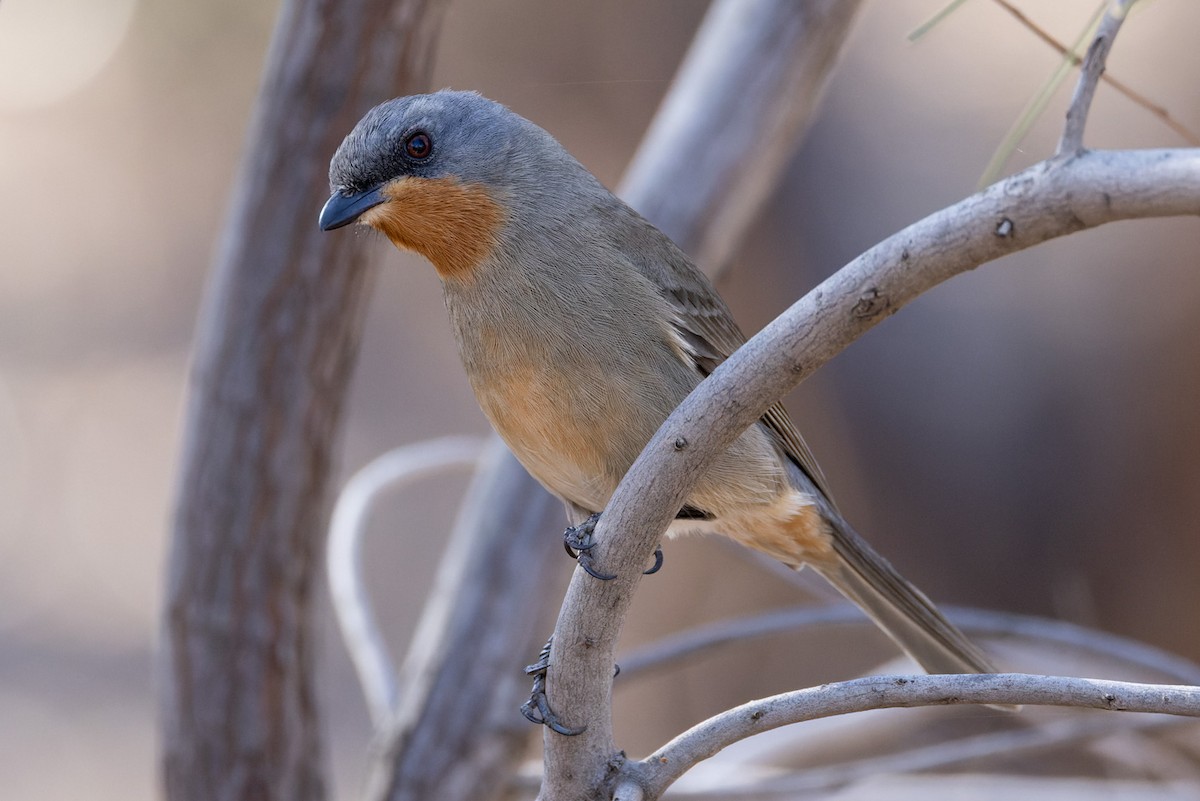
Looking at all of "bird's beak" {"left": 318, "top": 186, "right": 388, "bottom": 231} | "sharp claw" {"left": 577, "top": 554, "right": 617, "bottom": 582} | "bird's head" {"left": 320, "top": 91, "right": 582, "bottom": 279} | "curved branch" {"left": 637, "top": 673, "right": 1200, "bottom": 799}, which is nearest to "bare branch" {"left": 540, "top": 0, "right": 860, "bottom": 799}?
"bird's head" {"left": 320, "top": 91, "right": 582, "bottom": 279}

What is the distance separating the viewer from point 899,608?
3008 mm

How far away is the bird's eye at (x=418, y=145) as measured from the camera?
2.78 m

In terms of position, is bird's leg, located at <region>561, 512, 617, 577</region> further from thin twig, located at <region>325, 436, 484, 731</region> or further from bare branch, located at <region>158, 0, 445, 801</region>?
thin twig, located at <region>325, 436, 484, 731</region>

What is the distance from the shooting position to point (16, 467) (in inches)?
364

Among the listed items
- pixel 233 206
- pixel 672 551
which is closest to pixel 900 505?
pixel 672 551

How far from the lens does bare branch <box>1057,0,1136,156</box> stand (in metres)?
1.60

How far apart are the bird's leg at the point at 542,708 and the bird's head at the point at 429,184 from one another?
85 centimetres

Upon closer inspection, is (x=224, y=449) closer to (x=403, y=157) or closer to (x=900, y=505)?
(x=403, y=157)

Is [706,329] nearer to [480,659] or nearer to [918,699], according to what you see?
[918,699]

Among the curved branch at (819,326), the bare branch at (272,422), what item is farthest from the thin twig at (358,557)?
the curved branch at (819,326)

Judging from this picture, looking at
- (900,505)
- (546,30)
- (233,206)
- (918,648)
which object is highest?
(546,30)

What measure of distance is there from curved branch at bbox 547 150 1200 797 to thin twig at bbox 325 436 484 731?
2059 millimetres

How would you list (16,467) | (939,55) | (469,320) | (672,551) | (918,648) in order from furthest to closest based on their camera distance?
(16,467), (672,551), (939,55), (918,648), (469,320)

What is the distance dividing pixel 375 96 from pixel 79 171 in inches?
326
